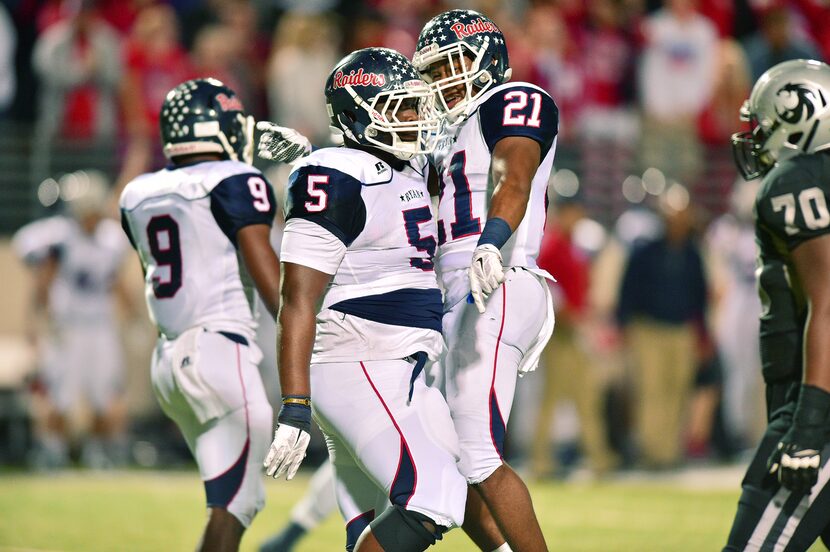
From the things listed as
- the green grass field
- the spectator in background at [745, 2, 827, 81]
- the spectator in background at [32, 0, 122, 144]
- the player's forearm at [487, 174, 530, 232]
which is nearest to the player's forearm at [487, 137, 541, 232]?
the player's forearm at [487, 174, 530, 232]

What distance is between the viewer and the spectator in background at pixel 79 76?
1156 centimetres

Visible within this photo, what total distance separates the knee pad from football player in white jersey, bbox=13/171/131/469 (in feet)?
24.5

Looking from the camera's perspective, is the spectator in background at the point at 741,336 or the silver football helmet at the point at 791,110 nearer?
the silver football helmet at the point at 791,110

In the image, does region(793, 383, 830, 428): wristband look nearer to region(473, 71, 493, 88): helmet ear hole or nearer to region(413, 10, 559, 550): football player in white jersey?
region(413, 10, 559, 550): football player in white jersey

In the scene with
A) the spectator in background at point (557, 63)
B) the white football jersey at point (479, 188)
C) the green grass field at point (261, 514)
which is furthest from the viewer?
the spectator in background at point (557, 63)

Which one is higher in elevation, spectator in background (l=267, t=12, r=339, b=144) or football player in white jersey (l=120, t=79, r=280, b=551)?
spectator in background (l=267, t=12, r=339, b=144)

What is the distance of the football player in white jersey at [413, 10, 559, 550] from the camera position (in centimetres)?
449

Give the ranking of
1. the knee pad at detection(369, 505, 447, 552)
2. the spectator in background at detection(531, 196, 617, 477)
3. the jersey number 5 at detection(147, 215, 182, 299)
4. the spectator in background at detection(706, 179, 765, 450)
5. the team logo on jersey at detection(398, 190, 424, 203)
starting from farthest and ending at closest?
the spectator in background at detection(706, 179, 765, 450) → the spectator in background at detection(531, 196, 617, 477) → the jersey number 5 at detection(147, 215, 182, 299) → the team logo on jersey at detection(398, 190, 424, 203) → the knee pad at detection(369, 505, 447, 552)

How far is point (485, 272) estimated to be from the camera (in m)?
4.28

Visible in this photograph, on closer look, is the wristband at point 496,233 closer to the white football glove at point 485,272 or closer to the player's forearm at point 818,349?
the white football glove at point 485,272

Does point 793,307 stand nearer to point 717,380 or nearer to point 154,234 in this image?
point 154,234

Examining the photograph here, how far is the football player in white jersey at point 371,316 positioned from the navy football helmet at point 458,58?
0.36m

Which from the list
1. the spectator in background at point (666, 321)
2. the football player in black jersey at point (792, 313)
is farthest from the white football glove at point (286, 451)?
the spectator in background at point (666, 321)

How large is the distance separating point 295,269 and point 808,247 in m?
1.67
